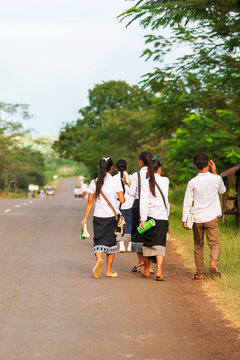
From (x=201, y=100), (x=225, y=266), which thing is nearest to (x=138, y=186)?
(x=225, y=266)

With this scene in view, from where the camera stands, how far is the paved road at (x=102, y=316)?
5625mm

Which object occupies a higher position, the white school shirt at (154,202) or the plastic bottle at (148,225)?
the white school shirt at (154,202)

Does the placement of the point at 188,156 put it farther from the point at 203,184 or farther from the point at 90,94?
the point at 90,94

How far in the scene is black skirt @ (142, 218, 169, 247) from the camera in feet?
31.2

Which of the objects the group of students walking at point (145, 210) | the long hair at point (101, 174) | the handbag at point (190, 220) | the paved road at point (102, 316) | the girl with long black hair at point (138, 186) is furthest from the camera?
the long hair at point (101, 174)

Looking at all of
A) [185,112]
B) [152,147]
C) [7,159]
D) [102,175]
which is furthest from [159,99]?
[7,159]

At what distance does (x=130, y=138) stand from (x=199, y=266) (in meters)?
39.1

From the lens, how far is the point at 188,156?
2075cm

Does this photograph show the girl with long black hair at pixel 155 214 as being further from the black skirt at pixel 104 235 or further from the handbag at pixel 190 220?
the black skirt at pixel 104 235

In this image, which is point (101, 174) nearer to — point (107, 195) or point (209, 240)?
point (107, 195)

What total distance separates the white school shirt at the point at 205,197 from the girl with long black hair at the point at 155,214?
0.35 metres

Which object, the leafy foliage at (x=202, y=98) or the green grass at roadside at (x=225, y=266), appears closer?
the green grass at roadside at (x=225, y=266)

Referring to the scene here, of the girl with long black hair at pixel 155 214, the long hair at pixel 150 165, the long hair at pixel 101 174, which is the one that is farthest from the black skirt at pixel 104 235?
the long hair at pixel 150 165

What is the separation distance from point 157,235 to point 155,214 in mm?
309
